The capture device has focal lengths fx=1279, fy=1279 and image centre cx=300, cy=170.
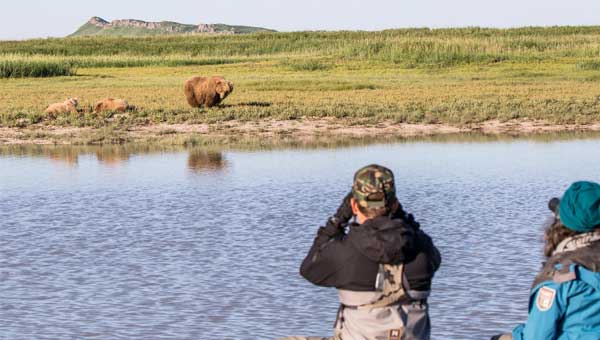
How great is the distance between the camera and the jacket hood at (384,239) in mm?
4422

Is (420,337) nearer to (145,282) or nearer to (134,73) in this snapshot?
(145,282)

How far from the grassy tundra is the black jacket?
20511 mm

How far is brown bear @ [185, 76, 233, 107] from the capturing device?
28.4m

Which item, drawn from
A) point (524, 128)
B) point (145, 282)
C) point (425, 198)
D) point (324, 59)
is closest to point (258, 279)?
point (145, 282)

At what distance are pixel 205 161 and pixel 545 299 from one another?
15.7m

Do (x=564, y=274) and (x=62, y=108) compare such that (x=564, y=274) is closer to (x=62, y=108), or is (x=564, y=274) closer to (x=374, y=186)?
(x=374, y=186)

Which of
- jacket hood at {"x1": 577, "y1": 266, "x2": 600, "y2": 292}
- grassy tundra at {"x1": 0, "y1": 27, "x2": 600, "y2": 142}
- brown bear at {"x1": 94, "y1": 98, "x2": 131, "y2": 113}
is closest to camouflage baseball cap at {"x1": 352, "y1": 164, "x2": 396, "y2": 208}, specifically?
jacket hood at {"x1": 577, "y1": 266, "x2": 600, "y2": 292}

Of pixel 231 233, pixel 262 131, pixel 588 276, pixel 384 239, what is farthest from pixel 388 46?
pixel 588 276

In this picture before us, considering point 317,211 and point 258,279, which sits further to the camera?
point 317,211

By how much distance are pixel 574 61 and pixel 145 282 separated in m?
43.9

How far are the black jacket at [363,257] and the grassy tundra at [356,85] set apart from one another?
20.5 metres

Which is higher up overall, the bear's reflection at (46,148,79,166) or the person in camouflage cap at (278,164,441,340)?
the person in camouflage cap at (278,164,441,340)

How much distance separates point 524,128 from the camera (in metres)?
24.5

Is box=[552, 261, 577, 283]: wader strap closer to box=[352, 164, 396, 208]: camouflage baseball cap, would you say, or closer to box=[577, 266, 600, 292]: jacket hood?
box=[577, 266, 600, 292]: jacket hood
